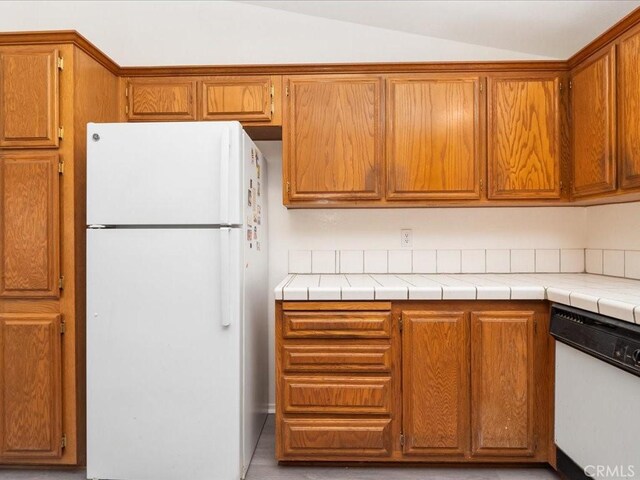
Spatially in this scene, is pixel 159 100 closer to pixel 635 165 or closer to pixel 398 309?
pixel 398 309

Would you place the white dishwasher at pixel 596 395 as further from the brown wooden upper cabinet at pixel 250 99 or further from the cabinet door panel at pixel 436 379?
the brown wooden upper cabinet at pixel 250 99

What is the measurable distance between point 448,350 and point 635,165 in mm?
1123

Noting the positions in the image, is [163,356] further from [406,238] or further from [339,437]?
[406,238]

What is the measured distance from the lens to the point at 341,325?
1.88 metres

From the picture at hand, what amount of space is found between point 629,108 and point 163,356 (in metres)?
2.27

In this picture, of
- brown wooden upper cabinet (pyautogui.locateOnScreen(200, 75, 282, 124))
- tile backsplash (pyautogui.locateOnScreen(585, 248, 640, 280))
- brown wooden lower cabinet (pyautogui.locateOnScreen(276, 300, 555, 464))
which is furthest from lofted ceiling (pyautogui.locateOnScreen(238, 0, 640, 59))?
brown wooden lower cabinet (pyautogui.locateOnScreen(276, 300, 555, 464))

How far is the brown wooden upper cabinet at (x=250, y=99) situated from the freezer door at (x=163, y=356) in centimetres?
81

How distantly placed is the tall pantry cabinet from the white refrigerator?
7.0 inches

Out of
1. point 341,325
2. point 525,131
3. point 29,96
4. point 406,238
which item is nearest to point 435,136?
point 525,131

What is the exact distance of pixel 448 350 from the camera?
1878 mm

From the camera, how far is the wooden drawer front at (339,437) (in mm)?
→ 1886

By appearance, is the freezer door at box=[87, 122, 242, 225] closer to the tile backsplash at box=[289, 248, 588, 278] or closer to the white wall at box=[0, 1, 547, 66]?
the tile backsplash at box=[289, 248, 588, 278]

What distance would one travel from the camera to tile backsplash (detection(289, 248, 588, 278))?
2.51 m

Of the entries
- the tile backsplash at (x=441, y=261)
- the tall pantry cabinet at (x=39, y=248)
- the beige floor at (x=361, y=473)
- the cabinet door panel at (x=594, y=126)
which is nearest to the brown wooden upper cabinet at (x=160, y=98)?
the tall pantry cabinet at (x=39, y=248)
